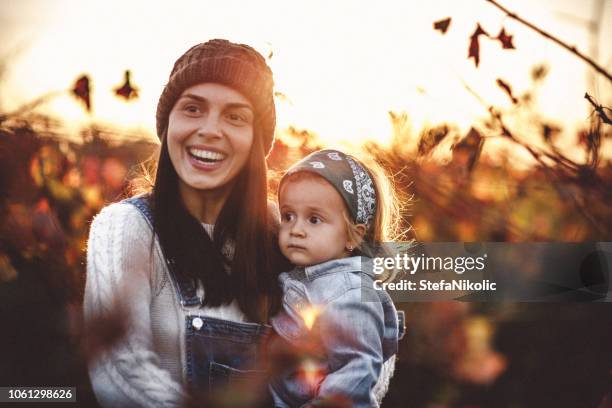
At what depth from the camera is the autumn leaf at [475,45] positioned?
2492mm

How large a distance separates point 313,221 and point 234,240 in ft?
0.97

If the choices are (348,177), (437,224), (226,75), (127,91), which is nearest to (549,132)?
(437,224)

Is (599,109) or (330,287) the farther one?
(599,109)

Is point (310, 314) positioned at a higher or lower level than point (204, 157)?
lower

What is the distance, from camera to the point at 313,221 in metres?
2.20

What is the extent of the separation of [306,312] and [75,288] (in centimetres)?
89

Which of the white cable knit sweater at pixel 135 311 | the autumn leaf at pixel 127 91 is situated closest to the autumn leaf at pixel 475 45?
the autumn leaf at pixel 127 91

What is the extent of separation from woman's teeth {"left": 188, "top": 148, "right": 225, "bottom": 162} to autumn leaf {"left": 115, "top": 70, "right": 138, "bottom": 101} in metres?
0.35

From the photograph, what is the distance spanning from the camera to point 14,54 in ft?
7.95

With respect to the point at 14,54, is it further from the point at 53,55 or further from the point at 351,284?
the point at 351,284

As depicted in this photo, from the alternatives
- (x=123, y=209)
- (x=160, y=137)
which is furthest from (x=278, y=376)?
(x=160, y=137)

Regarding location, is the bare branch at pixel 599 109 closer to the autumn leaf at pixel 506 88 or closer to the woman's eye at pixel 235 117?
the autumn leaf at pixel 506 88

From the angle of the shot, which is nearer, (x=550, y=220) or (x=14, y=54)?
(x=14, y=54)

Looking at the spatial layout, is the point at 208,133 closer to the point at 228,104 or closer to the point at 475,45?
the point at 228,104
